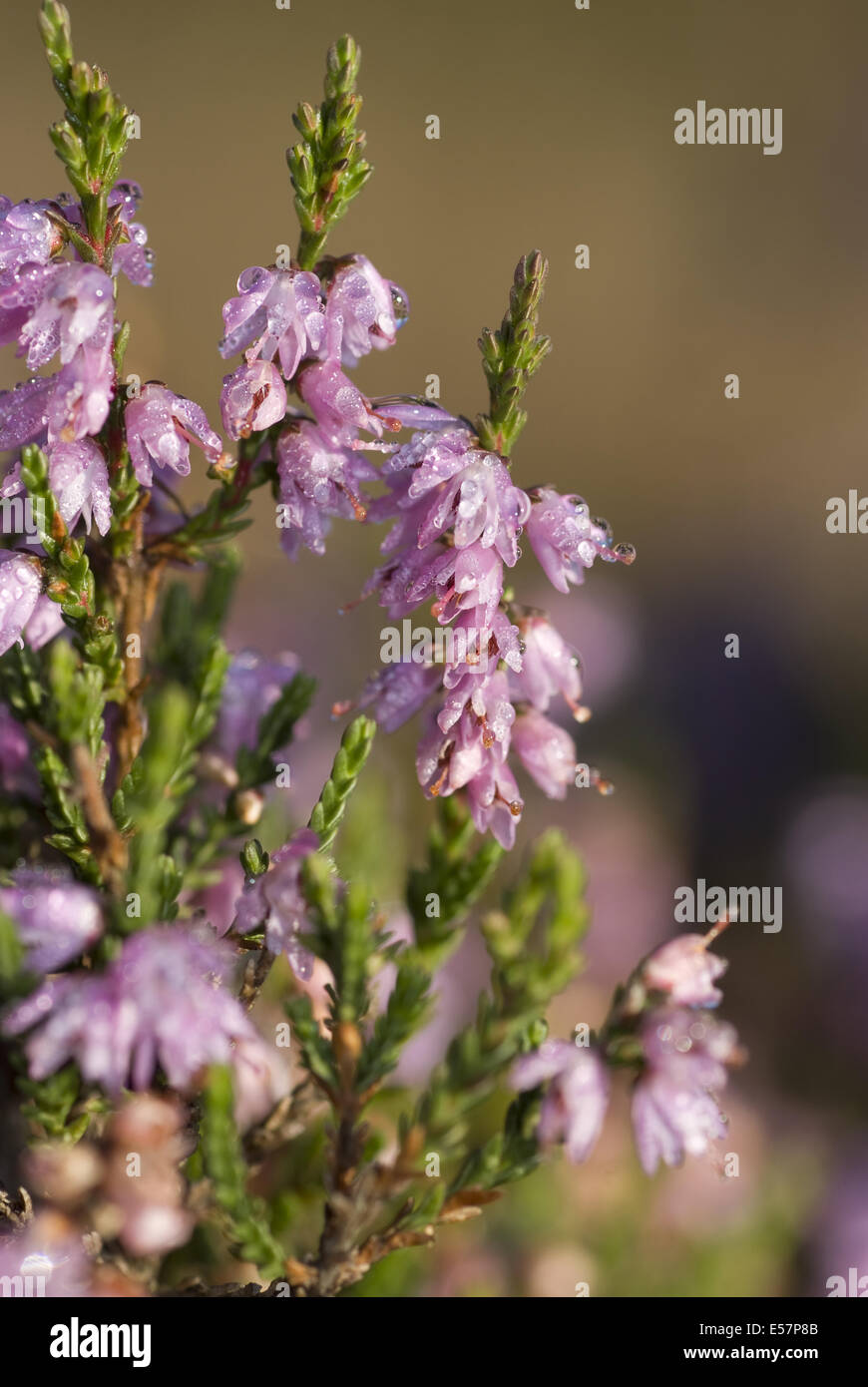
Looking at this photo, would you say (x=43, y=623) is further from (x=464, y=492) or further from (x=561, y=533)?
(x=561, y=533)

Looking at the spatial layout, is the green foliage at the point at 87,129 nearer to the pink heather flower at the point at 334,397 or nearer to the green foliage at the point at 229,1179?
the pink heather flower at the point at 334,397

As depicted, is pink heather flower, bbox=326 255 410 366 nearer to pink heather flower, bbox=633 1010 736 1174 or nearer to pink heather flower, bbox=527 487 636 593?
pink heather flower, bbox=527 487 636 593

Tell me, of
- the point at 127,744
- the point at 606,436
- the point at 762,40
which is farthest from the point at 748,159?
the point at 127,744

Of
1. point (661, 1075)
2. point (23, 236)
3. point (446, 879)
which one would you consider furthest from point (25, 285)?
point (661, 1075)

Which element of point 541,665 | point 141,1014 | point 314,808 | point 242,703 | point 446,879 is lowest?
point 141,1014

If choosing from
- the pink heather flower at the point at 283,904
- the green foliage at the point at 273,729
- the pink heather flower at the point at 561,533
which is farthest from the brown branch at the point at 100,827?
the pink heather flower at the point at 561,533

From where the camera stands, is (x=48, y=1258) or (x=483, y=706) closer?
(x=483, y=706)
